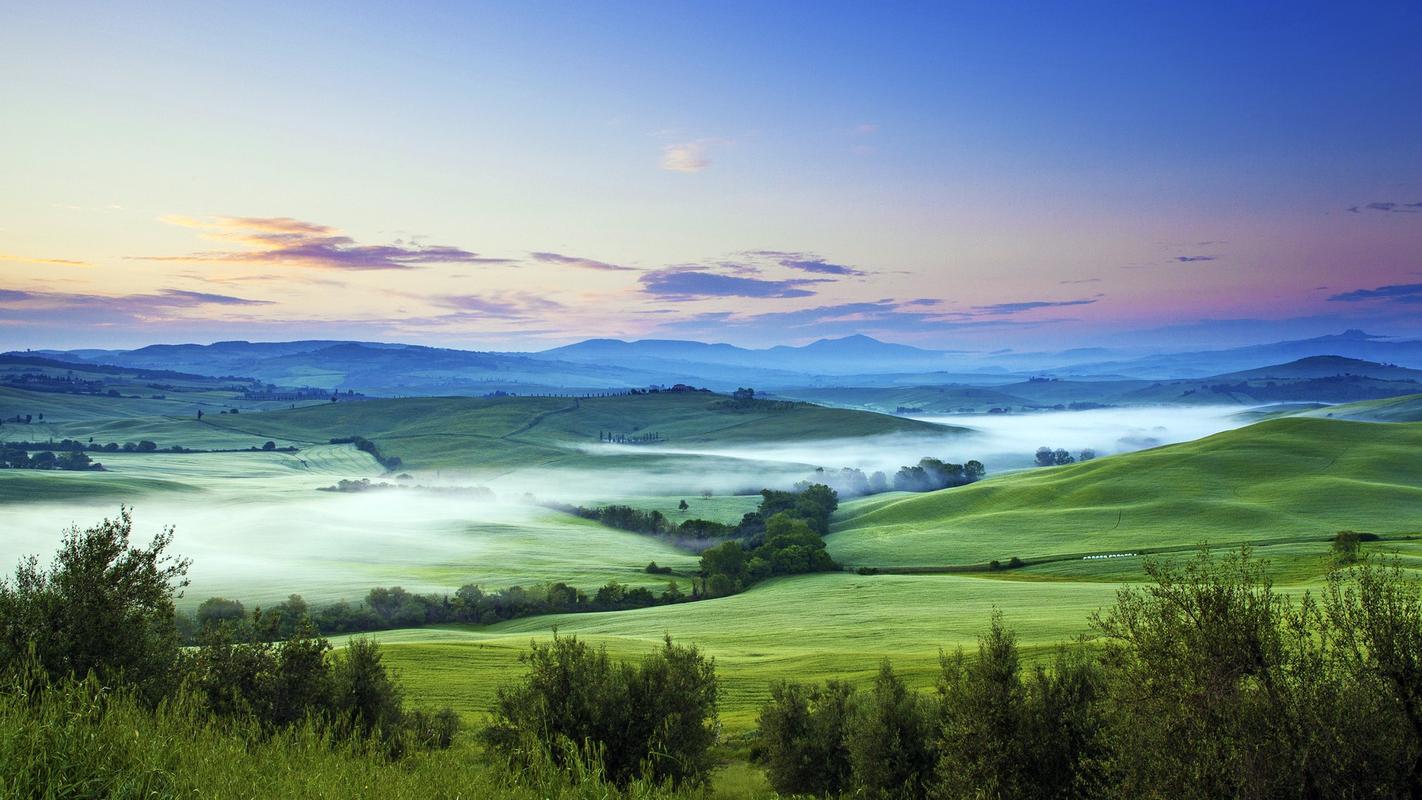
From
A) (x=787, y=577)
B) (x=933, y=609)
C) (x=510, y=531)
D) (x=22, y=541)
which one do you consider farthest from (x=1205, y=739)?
(x=22, y=541)

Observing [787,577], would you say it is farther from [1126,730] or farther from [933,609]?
[1126,730]

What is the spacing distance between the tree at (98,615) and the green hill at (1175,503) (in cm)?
9359

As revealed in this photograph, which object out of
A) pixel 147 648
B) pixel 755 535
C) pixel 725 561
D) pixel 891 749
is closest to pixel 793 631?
pixel 725 561

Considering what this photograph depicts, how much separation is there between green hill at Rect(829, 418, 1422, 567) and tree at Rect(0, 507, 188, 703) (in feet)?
307

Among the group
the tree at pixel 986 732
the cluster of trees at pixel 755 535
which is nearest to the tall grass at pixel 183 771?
the tree at pixel 986 732

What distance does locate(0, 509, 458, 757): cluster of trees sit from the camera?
2373 cm

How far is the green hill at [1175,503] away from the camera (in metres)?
106

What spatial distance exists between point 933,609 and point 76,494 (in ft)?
529

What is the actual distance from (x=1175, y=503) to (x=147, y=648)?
420 feet

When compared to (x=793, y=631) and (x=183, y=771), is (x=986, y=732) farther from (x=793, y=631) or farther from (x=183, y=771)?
(x=793, y=631)

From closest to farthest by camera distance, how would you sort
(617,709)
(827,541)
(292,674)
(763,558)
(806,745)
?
(617,709) < (292,674) < (806,745) < (763,558) < (827,541)

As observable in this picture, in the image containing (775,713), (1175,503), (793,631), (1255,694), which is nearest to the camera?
(1255,694)

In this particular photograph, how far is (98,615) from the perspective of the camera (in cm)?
2522

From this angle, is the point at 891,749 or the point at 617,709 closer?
the point at 617,709
